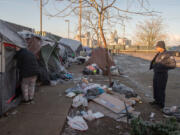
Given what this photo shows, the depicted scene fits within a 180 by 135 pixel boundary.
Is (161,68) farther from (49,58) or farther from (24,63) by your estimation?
(49,58)

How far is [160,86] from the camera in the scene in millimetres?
4391

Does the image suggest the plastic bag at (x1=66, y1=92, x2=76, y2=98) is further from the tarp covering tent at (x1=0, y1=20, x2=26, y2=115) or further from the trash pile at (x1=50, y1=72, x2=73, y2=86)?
the trash pile at (x1=50, y1=72, x2=73, y2=86)

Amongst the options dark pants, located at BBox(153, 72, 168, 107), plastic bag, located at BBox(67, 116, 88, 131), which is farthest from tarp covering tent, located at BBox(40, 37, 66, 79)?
dark pants, located at BBox(153, 72, 168, 107)

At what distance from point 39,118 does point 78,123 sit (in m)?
0.87

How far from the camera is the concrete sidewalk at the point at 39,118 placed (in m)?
2.98

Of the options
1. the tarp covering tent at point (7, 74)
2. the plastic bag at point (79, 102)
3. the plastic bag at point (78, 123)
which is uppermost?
the tarp covering tent at point (7, 74)

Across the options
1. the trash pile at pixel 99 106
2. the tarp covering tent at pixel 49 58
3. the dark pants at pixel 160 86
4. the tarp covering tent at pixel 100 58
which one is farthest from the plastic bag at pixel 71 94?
the tarp covering tent at pixel 100 58

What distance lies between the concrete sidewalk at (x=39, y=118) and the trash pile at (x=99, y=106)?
25 centimetres

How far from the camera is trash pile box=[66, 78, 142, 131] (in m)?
3.60

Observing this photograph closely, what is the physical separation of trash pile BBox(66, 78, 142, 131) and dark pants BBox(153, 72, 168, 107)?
0.62m

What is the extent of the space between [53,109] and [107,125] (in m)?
1.38

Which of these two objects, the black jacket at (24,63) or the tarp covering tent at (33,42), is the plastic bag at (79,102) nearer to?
the black jacket at (24,63)

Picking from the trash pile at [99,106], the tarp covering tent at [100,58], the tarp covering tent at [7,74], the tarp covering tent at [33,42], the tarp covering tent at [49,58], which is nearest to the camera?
the tarp covering tent at [7,74]

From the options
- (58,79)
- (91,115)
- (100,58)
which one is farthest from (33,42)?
(100,58)
